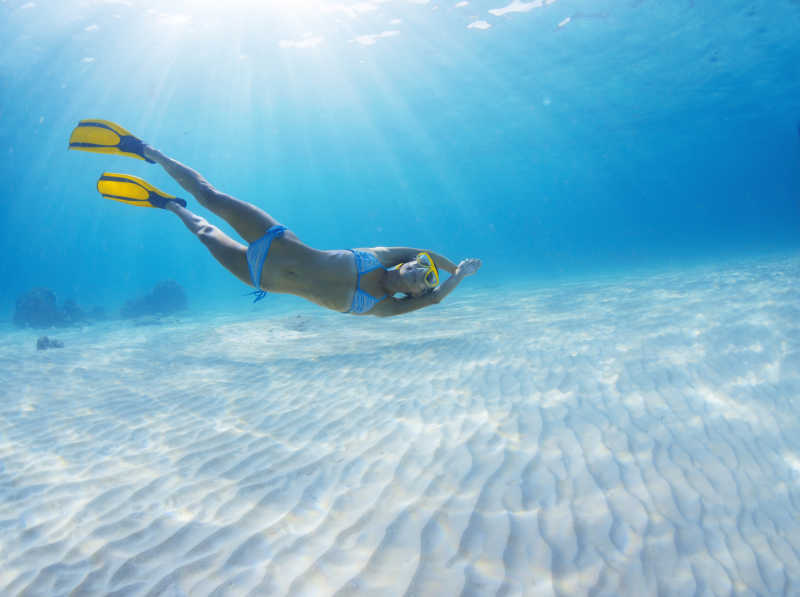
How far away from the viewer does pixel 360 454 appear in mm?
4477

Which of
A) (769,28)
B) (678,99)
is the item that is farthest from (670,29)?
(678,99)

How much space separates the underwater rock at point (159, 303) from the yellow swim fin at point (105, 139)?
23685 mm

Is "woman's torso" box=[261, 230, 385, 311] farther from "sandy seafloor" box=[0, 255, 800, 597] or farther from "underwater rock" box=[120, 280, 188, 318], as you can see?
"underwater rock" box=[120, 280, 188, 318]

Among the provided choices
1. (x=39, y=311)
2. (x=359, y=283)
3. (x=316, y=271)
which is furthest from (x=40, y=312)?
(x=359, y=283)

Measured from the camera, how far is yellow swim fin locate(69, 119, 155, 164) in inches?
232

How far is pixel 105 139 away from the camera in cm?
593

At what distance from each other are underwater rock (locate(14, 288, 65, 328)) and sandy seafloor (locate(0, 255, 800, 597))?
1960 centimetres

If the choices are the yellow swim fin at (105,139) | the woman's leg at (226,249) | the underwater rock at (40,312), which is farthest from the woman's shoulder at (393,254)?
the underwater rock at (40,312)

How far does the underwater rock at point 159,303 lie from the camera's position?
2723 cm

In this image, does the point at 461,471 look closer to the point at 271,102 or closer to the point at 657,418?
the point at 657,418

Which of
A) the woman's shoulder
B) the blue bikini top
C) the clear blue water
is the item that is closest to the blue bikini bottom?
the blue bikini top

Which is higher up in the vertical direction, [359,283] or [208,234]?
[208,234]

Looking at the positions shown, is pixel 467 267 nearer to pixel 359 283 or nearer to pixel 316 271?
pixel 359 283

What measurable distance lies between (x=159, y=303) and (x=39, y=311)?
6.32m
